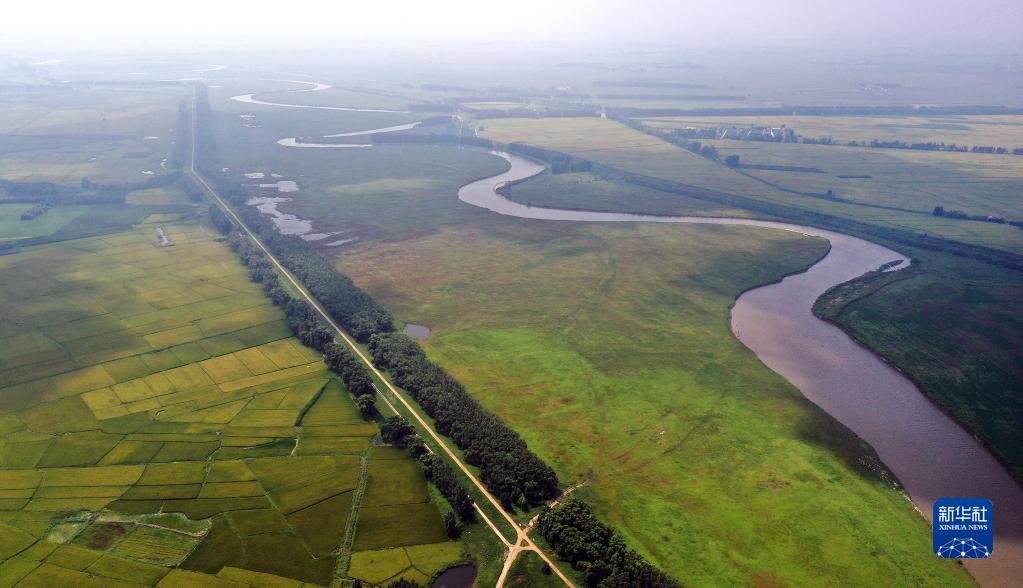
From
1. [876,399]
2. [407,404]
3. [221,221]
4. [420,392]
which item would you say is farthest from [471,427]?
[221,221]

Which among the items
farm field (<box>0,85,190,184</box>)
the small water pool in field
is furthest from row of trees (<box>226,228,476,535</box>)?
farm field (<box>0,85,190,184</box>)

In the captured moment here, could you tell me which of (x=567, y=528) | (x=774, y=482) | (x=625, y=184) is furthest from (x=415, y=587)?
(x=625, y=184)

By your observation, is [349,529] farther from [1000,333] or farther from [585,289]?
[1000,333]

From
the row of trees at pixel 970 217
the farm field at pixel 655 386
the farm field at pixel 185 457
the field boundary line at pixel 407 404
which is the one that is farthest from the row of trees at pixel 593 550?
the row of trees at pixel 970 217

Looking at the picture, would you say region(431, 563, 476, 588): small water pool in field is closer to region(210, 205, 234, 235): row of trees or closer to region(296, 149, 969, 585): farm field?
region(296, 149, 969, 585): farm field

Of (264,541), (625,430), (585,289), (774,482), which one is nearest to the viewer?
(264,541)

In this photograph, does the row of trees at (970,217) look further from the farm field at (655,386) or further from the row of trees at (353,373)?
the row of trees at (353,373)

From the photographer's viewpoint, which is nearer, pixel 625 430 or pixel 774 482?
pixel 774 482
